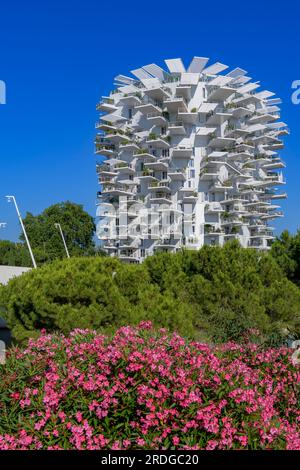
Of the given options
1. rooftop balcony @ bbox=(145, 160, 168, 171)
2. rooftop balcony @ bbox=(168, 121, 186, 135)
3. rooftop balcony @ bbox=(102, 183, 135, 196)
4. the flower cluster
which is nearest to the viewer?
the flower cluster

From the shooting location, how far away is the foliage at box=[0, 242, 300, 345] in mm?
12219

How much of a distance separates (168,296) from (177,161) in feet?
155

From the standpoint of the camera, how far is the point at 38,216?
233 ft

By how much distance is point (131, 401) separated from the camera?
16.0 feet

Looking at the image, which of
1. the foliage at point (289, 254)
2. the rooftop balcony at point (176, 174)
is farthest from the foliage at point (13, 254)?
the foliage at point (289, 254)

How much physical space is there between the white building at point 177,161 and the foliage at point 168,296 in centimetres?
4164

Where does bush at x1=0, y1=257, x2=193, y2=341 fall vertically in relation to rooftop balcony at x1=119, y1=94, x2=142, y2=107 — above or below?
below

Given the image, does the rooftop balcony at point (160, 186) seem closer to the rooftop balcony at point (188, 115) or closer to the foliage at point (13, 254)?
the rooftop balcony at point (188, 115)

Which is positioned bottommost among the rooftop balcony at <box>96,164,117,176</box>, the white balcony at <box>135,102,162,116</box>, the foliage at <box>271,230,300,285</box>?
the foliage at <box>271,230,300,285</box>

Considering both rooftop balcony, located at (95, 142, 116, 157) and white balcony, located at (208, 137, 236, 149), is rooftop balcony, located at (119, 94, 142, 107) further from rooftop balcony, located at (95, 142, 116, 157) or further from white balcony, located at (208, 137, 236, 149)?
white balcony, located at (208, 137, 236, 149)

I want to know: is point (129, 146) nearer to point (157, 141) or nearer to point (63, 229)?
point (157, 141)

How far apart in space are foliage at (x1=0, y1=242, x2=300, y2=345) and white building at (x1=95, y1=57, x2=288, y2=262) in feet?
137

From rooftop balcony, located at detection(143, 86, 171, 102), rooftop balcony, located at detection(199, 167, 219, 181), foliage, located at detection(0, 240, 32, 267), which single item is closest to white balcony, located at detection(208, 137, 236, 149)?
rooftop balcony, located at detection(199, 167, 219, 181)

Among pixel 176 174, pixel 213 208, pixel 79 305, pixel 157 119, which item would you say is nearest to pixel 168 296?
pixel 79 305
